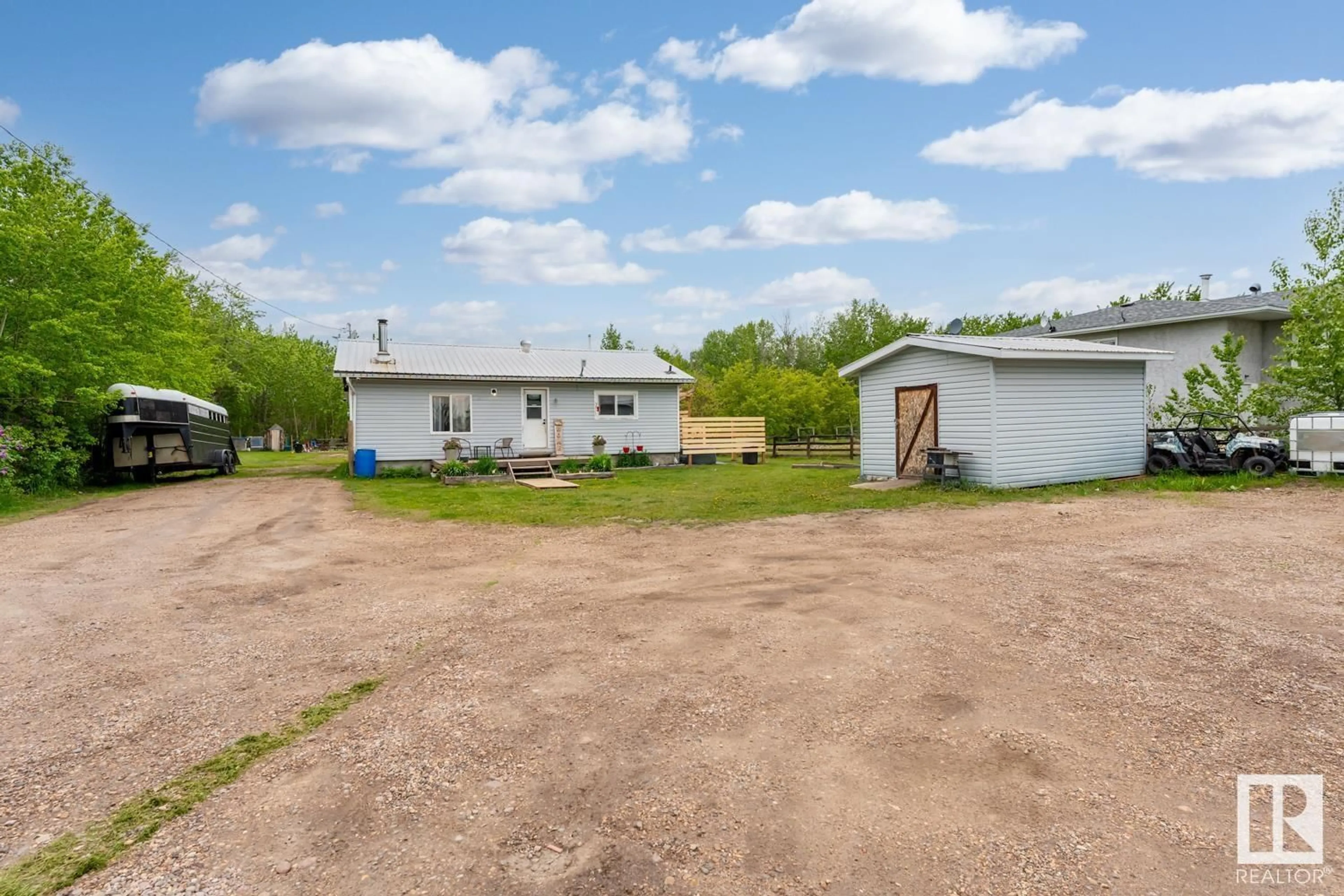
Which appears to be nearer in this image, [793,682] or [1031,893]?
[1031,893]

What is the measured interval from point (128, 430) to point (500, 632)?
56.9ft

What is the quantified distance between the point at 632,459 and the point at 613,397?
7.26 feet

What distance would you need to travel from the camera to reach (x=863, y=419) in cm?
1666

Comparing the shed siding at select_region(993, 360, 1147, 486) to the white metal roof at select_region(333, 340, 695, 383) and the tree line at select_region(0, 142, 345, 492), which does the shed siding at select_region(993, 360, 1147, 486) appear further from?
the tree line at select_region(0, 142, 345, 492)

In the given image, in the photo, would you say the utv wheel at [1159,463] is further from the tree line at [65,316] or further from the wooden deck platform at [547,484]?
the tree line at [65,316]

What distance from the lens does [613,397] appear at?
21.8 meters

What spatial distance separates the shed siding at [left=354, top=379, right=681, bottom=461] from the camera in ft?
61.8

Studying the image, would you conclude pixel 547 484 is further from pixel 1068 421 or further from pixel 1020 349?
pixel 1068 421

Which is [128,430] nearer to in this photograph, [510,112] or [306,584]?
[510,112]

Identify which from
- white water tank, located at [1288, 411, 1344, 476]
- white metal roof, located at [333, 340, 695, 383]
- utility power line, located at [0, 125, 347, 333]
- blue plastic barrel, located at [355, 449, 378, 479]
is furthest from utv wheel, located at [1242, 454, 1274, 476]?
utility power line, located at [0, 125, 347, 333]

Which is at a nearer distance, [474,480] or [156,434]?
[474,480]

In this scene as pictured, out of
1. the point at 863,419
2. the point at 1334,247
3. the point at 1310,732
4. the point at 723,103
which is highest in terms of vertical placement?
the point at 723,103


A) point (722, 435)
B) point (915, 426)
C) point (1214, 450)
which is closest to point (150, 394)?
point (722, 435)

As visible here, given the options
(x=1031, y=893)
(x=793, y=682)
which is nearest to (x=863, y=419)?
(x=793, y=682)
